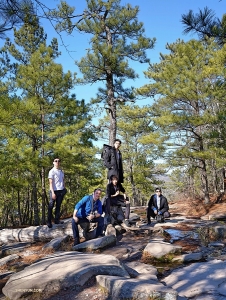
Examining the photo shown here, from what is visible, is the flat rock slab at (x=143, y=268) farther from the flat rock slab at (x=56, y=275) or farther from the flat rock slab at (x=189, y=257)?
the flat rock slab at (x=189, y=257)

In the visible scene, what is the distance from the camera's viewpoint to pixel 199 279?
390cm

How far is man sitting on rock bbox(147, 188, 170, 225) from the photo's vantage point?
8625mm

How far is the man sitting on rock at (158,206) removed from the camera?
8.62m

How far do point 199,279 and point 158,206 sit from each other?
4820mm

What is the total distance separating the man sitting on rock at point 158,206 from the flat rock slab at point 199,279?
3.99 metres

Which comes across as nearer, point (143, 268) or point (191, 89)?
point (143, 268)

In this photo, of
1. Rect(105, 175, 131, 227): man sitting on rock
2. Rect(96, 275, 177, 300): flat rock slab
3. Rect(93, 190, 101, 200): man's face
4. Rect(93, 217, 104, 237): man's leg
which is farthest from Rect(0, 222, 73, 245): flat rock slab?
Rect(96, 275, 177, 300): flat rock slab

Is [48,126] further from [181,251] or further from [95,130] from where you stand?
[181,251]

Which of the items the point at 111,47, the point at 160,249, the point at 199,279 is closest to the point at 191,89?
the point at 111,47

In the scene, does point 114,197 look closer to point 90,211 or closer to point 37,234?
point 90,211

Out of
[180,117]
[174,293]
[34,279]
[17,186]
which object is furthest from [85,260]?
[180,117]

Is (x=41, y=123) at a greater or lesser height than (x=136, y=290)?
greater

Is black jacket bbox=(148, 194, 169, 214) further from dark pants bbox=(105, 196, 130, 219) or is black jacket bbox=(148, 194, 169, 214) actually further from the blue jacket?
the blue jacket

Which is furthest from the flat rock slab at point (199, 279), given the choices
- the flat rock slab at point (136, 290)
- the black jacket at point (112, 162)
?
the black jacket at point (112, 162)
